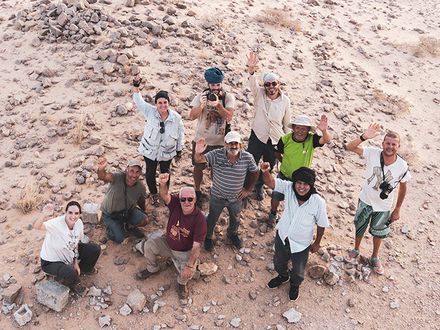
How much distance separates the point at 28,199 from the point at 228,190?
3189mm

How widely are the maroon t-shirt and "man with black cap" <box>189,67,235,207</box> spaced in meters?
1.14

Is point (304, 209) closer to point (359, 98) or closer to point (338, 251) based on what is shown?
point (338, 251)

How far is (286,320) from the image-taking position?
513cm

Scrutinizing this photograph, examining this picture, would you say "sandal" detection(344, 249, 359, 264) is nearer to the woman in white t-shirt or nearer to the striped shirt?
the striped shirt

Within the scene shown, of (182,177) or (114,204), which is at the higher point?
(114,204)

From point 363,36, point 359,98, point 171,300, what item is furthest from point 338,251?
point 363,36

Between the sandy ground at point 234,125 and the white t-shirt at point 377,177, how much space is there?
1108 mm

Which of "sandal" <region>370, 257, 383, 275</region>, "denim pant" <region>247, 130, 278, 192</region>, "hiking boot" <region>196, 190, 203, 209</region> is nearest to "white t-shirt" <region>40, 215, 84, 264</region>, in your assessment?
"hiking boot" <region>196, 190, 203, 209</region>

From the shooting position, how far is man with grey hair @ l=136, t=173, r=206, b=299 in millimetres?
4785

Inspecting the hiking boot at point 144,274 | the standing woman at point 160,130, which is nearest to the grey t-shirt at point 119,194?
the standing woman at point 160,130

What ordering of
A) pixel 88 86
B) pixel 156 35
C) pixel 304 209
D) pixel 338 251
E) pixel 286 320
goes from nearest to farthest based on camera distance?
pixel 304 209, pixel 286 320, pixel 338 251, pixel 88 86, pixel 156 35

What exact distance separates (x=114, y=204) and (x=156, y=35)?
5.61 metres

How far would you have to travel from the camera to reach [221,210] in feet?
17.9

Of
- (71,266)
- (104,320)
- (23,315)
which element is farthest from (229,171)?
(23,315)
